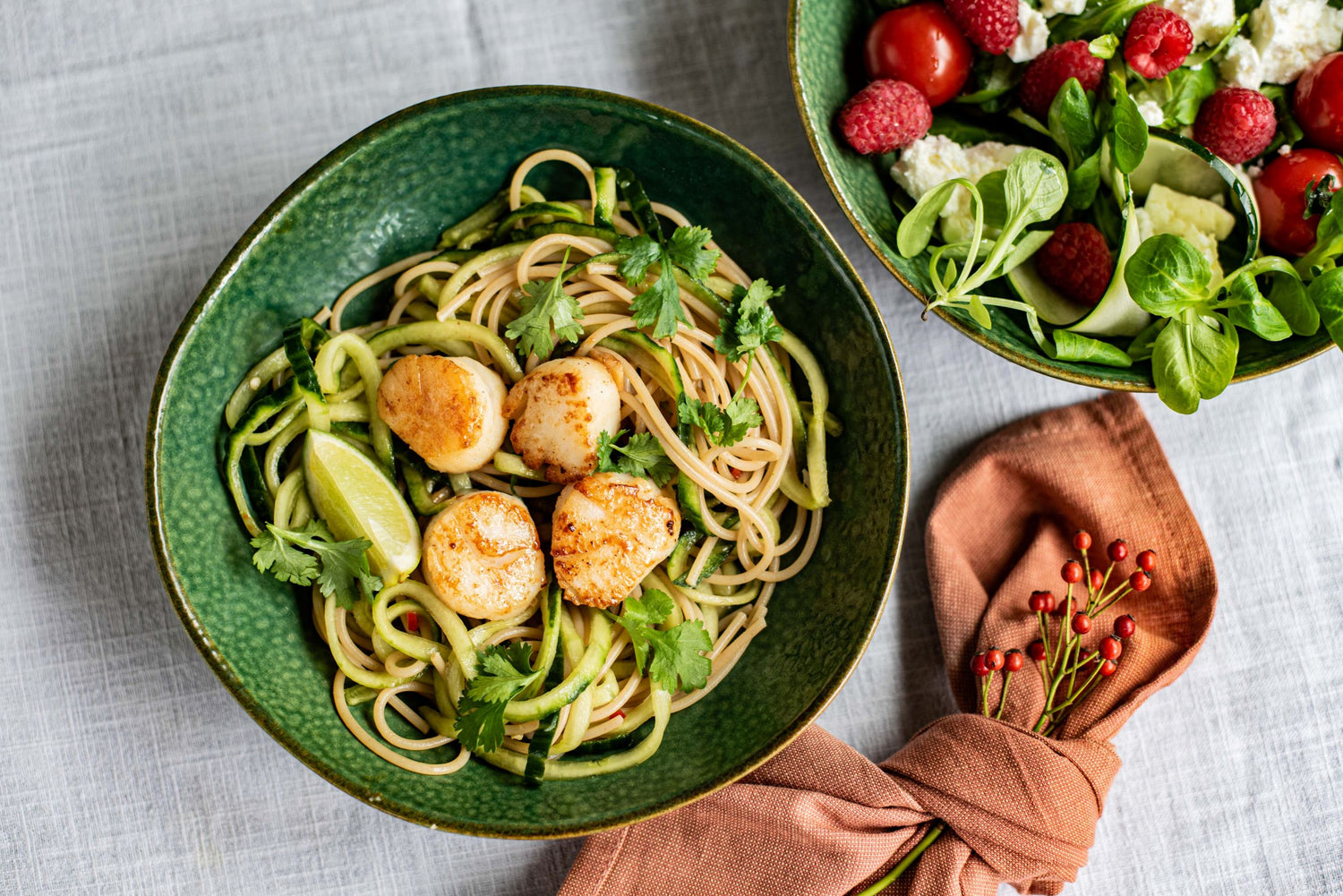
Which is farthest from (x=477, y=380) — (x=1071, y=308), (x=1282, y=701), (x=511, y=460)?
(x=1282, y=701)

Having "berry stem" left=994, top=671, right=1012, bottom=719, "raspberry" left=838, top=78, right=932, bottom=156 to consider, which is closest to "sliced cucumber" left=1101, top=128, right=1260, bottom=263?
"raspberry" left=838, top=78, right=932, bottom=156

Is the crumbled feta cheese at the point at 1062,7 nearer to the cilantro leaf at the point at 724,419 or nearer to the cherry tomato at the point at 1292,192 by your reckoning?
the cherry tomato at the point at 1292,192

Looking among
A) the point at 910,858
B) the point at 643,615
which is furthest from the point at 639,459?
the point at 910,858

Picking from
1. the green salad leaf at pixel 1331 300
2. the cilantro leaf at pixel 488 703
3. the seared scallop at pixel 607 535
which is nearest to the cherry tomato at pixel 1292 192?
the green salad leaf at pixel 1331 300

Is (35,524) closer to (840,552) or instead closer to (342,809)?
(342,809)

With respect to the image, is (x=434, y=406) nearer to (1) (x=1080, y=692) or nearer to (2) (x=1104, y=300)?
(2) (x=1104, y=300)

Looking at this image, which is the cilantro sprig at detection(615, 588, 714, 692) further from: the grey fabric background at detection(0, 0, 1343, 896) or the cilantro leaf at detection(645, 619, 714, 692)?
the grey fabric background at detection(0, 0, 1343, 896)
